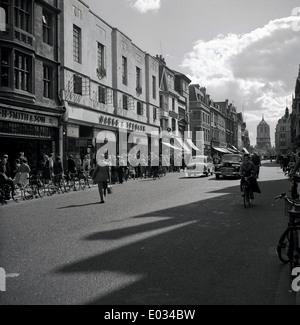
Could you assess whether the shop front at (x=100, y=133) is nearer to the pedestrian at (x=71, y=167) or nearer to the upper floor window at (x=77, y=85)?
the upper floor window at (x=77, y=85)

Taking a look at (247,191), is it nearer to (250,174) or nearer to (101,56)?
(250,174)

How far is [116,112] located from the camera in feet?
116

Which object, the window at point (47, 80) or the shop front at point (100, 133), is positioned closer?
the window at point (47, 80)

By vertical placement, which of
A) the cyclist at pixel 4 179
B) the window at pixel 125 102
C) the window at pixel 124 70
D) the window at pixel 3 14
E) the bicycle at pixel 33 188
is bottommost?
the bicycle at pixel 33 188

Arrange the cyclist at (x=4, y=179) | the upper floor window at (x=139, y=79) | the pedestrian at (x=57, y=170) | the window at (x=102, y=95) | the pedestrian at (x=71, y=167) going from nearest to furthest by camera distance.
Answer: the cyclist at (x=4, y=179) → the pedestrian at (x=57, y=170) → the pedestrian at (x=71, y=167) → the window at (x=102, y=95) → the upper floor window at (x=139, y=79)

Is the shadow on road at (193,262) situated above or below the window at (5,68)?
below

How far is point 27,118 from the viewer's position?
22062 mm

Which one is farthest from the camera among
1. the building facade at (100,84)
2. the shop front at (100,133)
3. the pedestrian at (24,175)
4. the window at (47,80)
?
the shop front at (100,133)

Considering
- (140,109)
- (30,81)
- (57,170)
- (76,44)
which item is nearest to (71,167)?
(57,170)

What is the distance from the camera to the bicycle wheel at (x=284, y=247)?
5916 mm

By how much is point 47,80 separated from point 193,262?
20917 millimetres

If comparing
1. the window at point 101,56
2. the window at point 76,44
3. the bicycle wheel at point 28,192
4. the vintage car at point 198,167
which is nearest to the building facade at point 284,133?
the vintage car at point 198,167

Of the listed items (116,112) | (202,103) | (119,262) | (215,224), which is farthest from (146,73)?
(119,262)
